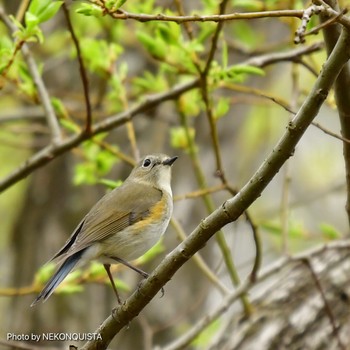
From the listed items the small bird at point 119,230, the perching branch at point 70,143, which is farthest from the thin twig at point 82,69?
the small bird at point 119,230

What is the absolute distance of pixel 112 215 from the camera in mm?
3562

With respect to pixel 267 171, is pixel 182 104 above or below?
above

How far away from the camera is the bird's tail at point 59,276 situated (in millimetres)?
2932

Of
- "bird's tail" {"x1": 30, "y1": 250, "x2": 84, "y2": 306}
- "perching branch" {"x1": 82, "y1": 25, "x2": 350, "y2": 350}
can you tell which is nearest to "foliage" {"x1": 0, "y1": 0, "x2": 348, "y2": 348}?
"perching branch" {"x1": 82, "y1": 25, "x2": 350, "y2": 350}

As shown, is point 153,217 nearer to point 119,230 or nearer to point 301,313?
point 119,230

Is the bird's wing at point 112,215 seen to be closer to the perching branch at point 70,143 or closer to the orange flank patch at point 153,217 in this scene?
the orange flank patch at point 153,217

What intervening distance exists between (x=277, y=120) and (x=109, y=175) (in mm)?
2818

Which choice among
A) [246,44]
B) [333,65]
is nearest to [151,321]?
[246,44]

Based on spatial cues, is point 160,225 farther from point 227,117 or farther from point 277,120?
point 277,120

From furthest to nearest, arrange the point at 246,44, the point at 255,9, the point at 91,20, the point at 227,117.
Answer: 1. the point at 227,117
2. the point at 246,44
3. the point at 91,20
4. the point at 255,9

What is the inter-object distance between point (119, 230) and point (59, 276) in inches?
19.6

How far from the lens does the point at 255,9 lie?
13.8 feet

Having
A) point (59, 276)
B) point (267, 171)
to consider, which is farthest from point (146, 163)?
point (267, 171)

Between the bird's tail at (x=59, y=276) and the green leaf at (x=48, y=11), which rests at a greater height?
the green leaf at (x=48, y=11)
